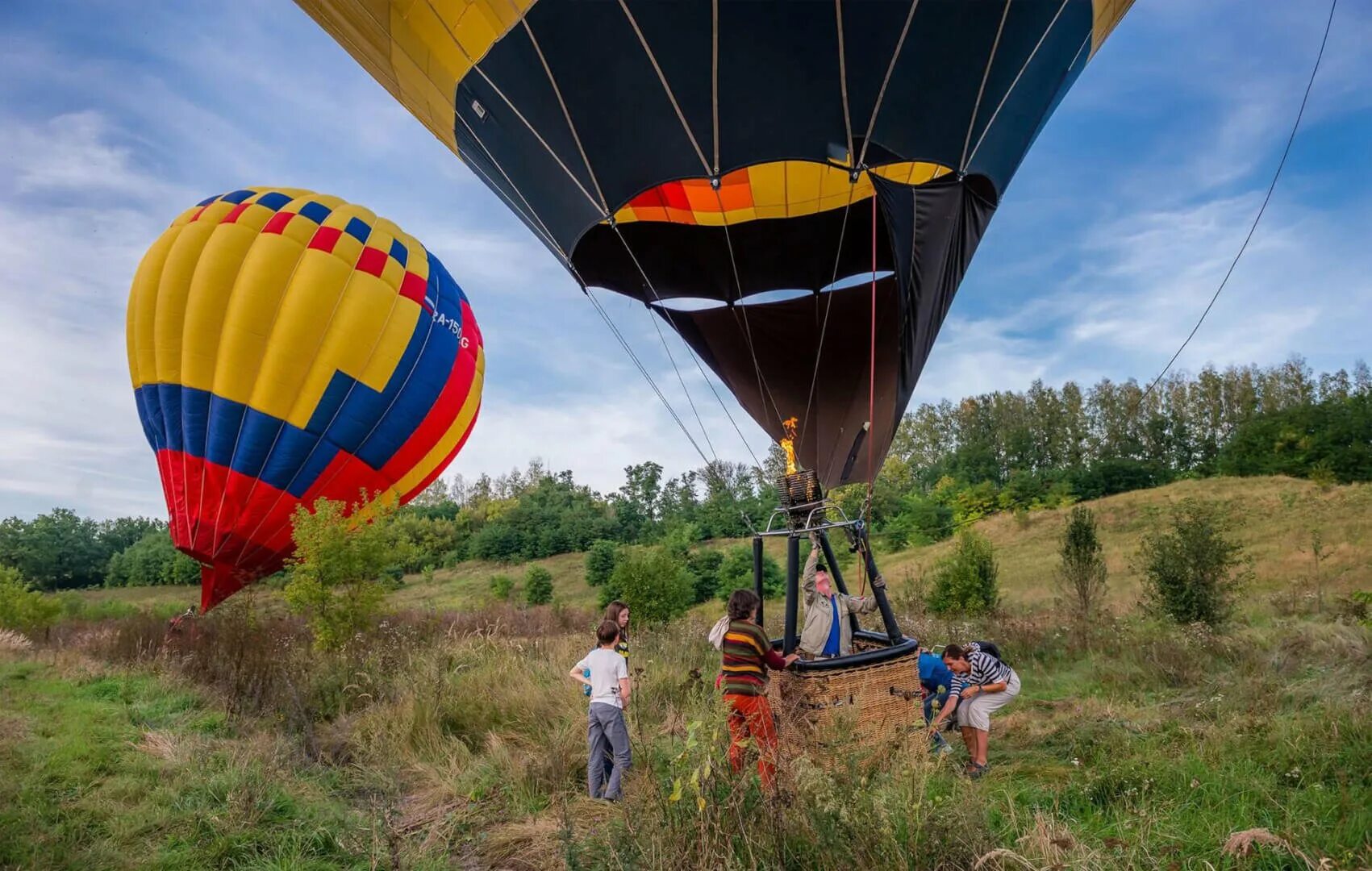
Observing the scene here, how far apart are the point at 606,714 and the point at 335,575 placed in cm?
601

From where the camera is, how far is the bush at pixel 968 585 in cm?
1304

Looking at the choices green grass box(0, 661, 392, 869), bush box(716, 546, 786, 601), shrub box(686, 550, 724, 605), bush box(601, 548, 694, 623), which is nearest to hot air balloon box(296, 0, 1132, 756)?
green grass box(0, 661, 392, 869)

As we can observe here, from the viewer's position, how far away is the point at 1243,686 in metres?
5.71

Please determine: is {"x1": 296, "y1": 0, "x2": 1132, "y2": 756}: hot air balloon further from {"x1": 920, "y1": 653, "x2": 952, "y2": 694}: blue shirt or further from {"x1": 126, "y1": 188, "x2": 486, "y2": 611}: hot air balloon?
{"x1": 126, "y1": 188, "x2": 486, "y2": 611}: hot air balloon

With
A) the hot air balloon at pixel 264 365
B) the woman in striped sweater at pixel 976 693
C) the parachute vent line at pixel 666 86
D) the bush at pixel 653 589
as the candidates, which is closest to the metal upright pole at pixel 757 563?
the woman in striped sweater at pixel 976 693

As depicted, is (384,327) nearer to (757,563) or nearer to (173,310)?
(173,310)

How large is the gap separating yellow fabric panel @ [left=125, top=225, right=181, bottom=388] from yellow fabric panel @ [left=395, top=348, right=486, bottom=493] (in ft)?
13.4

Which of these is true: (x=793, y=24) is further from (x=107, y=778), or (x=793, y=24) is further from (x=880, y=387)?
(x=107, y=778)

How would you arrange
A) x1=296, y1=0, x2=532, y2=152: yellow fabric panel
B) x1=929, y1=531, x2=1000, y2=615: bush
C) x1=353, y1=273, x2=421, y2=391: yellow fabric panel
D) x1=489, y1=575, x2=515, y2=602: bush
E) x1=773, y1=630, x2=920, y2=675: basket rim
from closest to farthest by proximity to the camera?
x1=773, y1=630, x2=920, y2=675: basket rim, x1=296, y1=0, x2=532, y2=152: yellow fabric panel, x1=353, y1=273, x2=421, y2=391: yellow fabric panel, x1=929, y1=531, x2=1000, y2=615: bush, x1=489, y1=575, x2=515, y2=602: bush

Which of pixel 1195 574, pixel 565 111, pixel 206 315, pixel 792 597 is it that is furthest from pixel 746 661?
pixel 206 315

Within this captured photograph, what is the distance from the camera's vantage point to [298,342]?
10898mm

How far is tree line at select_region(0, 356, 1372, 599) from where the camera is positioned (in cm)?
4022

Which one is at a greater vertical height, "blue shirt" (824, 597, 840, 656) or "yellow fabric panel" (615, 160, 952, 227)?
"yellow fabric panel" (615, 160, 952, 227)

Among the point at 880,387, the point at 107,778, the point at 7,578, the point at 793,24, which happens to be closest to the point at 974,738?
the point at 880,387
